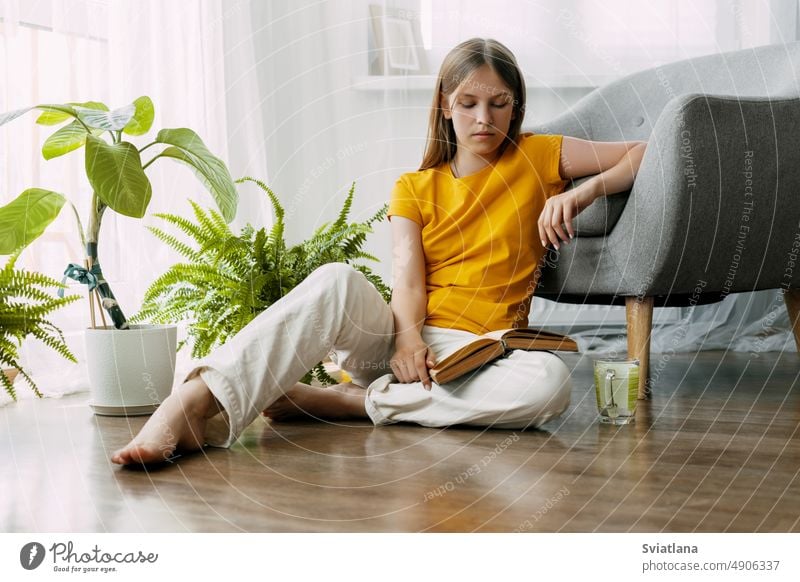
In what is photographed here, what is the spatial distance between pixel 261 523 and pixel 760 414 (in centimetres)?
90

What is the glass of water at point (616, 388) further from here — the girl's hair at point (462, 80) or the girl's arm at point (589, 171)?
the girl's hair at point (462, 80)

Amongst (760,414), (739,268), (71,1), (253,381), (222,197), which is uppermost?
(71,1)

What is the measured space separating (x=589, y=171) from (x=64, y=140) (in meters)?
0.92

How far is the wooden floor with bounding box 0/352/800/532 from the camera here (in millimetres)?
788

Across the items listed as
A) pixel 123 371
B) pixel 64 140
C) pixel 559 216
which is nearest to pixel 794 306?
pixel 559 216

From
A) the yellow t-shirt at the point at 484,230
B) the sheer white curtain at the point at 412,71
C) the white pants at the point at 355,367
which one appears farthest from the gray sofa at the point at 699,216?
the sheer white curtain at the point at 412,71

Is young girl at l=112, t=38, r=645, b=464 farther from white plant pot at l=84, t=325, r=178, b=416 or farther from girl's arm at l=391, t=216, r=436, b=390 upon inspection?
white plant pot at l=84, t=325, r=178, b=416

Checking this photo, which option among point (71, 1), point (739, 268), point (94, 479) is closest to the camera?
point (94, 479)

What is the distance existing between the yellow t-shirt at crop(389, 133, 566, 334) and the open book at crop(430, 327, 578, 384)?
0.12 m

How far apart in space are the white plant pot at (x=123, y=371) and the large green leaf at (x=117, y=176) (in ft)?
0.80

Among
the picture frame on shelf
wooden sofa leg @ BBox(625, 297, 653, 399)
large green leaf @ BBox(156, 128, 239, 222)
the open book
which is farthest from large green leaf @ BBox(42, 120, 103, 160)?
the picture frame on shelf
